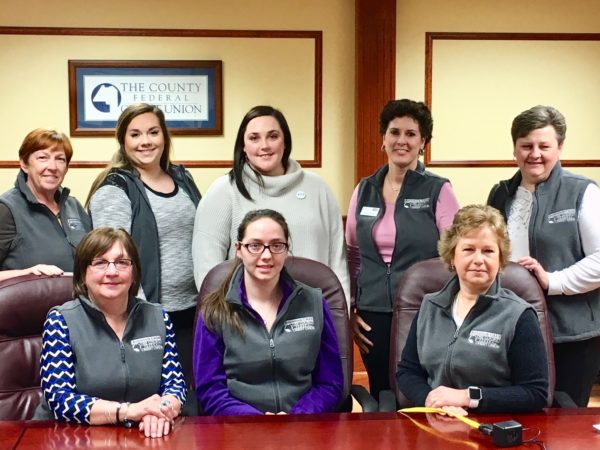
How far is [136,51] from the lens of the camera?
4613 mm

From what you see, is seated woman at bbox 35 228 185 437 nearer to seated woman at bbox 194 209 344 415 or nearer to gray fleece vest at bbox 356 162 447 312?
seated woman at bbox 194 209 344 415

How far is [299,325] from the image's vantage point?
7.82 ft

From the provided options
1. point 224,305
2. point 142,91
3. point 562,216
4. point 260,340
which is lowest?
point 260,340

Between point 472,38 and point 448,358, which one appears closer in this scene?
point 448,358

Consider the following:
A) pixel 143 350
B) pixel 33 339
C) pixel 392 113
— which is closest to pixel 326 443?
pixel 143 350

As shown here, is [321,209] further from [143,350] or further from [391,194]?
[143,350]

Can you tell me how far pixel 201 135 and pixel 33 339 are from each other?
253cm

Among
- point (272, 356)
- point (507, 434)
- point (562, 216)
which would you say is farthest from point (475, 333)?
point (562, 216)

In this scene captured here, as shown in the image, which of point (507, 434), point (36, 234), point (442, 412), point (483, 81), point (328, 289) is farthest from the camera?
point (483, 81)

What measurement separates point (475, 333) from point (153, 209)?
4.10 feet

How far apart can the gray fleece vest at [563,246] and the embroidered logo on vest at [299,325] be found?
0.88m

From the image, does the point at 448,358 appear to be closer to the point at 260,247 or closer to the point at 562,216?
the point at 260,247

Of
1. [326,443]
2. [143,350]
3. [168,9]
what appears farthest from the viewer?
[168,9]

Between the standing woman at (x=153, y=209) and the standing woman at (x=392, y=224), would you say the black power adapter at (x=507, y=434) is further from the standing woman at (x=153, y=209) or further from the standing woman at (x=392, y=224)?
the standing woman at (x=153, y=209)
